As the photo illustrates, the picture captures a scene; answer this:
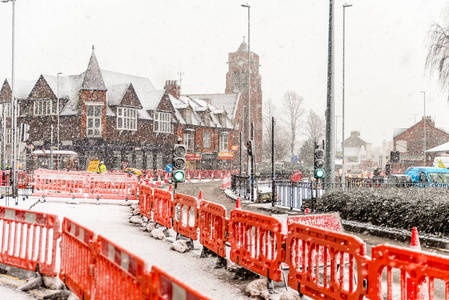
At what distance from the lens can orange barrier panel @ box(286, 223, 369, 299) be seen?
16.3 feet

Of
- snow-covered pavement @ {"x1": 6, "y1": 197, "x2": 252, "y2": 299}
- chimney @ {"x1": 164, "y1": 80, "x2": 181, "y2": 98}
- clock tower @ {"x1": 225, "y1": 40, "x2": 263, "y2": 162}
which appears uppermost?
clock tower @ {"x1": 225, "y1": 40, "x2": 263, "y2": 162}

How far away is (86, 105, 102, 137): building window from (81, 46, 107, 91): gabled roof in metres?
1.89

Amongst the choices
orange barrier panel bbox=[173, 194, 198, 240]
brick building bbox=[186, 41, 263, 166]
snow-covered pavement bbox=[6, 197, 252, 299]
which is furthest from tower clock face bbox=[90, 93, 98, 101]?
orange barrier panel bbox=[173, 194, 198, 240]

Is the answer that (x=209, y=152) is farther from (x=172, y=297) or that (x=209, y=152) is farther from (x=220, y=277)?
(x=172, y=297)

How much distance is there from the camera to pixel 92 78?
1774 inches

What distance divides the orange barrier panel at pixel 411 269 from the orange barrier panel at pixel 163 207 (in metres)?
6.98

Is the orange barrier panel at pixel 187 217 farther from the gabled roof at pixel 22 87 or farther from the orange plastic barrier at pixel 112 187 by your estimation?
the gabled roof at pixel 22 87

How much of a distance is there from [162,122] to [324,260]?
48.0 m

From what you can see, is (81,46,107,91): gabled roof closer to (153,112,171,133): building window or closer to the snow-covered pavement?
(153,112,171,133): building window

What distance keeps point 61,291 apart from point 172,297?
3850 millimetres

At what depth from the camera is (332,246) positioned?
542 cm

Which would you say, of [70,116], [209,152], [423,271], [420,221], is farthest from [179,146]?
[209,152]

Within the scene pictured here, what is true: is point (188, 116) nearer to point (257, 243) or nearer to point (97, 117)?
point (97, 117)

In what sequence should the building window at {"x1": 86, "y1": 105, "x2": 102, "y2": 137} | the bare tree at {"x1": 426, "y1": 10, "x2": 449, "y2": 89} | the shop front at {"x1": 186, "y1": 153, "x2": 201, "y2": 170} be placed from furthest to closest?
the shop front at {"x1": 186, "y1": 153, "x2": 201, "y2": 170}, the building window at {"x1": 86, "y1": 105, "x2": 102, "y2": 137}, the bare tree at {"x1": 426, "y1": 10, "x2": 449, "y2": 89}
